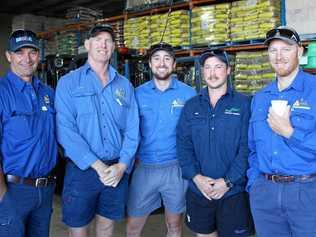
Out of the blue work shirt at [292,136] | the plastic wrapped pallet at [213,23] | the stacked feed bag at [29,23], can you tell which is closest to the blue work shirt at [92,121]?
the blue work shirt at [292,136]

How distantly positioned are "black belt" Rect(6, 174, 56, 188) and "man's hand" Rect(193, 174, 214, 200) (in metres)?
1.13

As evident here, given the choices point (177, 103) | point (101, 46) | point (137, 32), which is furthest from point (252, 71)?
point (101, 46)

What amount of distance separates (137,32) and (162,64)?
15.8 ft

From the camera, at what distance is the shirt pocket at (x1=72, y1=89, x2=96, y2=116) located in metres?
3.36

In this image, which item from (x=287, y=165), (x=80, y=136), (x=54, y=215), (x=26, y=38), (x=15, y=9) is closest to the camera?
(x=287, y=165)

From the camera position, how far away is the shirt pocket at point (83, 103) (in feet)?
11.0

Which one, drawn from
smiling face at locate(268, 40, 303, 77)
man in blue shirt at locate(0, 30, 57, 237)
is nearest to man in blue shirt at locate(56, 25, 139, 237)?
man in blue shirt at locate(0, 30, 57, 237)

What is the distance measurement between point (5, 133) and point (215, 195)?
1.64 m

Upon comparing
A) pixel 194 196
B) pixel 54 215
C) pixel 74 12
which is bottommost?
pixel 54 215

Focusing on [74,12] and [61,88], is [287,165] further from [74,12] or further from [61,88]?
[74,12]

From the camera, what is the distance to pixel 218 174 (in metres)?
3.32

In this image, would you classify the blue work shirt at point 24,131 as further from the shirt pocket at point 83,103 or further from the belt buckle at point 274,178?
the belt buckle at point 274,178

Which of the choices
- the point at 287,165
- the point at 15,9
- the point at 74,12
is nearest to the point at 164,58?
the point at 287,165

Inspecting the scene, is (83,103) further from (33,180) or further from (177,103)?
(177,103)
